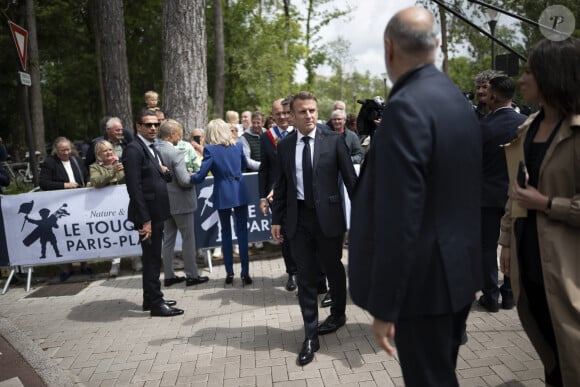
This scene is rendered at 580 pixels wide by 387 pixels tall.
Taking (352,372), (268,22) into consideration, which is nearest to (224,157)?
(352,372)

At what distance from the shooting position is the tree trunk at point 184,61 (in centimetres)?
784

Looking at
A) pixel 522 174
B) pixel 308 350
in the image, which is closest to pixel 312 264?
pixel 308 350

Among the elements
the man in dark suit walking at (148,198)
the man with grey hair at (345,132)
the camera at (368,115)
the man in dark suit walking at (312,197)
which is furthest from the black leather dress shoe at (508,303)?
the man in dark suit walking at (148,198)

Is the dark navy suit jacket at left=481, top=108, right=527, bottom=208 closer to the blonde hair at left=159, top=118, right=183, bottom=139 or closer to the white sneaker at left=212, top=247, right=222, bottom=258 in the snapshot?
the blonde hair at left=159, top=118, right=183, bottom=139

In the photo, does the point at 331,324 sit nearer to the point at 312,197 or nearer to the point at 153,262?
the point at 312,197

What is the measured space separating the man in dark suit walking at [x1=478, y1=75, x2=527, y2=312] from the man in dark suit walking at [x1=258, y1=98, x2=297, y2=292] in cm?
221

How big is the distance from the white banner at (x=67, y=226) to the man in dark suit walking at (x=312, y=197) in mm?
3347

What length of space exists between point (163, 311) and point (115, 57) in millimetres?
6947

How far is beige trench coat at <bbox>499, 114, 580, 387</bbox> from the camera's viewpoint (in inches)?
89.8

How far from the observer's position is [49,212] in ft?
21.6

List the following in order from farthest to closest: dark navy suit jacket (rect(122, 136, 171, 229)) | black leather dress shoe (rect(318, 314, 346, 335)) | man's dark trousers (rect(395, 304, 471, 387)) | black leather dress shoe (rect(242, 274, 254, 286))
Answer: black leather dress shoe (rect(242, 274, 254, 286)), dark navy suit jacket (rect(122, 136, 171, 229)), black leather dress shoe (rect(318, 314, 346, 335)), man's dark trousers (rect(395, 304, 471, 387))

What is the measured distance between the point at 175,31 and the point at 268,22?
18.0m

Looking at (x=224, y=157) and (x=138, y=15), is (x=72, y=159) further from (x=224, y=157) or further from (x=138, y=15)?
(x=138, y=15)

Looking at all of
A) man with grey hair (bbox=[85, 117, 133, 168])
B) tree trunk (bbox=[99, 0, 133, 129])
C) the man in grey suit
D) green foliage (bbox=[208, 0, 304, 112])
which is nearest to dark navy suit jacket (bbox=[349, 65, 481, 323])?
the man in grey suit
